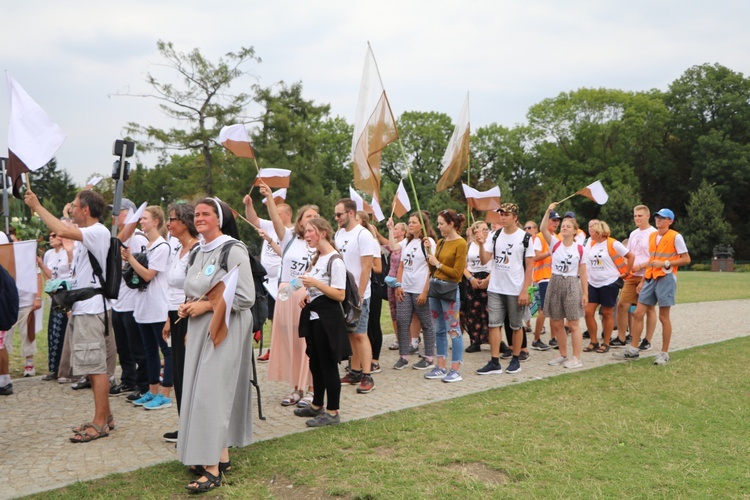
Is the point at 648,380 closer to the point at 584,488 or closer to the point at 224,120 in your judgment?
the point at 584,488

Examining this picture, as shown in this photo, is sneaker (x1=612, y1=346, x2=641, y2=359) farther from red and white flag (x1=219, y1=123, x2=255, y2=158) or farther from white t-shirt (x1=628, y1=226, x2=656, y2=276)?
red and white flag (x1=219, y1=123, x2=255, y2=158)

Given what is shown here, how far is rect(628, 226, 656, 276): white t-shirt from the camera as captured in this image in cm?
968

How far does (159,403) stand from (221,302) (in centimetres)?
295

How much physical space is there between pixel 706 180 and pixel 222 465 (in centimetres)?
5788

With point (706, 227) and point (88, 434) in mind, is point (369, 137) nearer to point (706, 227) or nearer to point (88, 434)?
point (88, 434)

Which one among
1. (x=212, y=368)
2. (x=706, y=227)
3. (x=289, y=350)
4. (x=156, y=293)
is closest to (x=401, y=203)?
(x=289, y=350)

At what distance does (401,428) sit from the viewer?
563 centimetres

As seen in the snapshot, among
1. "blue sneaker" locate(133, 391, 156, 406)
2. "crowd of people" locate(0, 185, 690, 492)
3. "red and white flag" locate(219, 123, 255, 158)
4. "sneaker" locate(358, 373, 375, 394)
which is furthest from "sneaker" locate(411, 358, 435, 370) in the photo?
"red and white flag" locate(219, 123, 255, 158)

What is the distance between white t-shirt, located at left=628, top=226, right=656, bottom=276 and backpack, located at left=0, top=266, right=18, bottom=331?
26.9 ft

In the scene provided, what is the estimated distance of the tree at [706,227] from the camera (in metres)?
48.8

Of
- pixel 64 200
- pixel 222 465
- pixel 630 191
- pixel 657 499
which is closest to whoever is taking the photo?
pixel 657 499

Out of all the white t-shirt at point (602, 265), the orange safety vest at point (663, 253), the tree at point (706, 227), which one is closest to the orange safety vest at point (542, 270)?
the white t-shirt at point (602, 265)

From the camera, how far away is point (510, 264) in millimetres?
8180

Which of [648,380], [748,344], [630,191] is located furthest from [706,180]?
[648,380]
